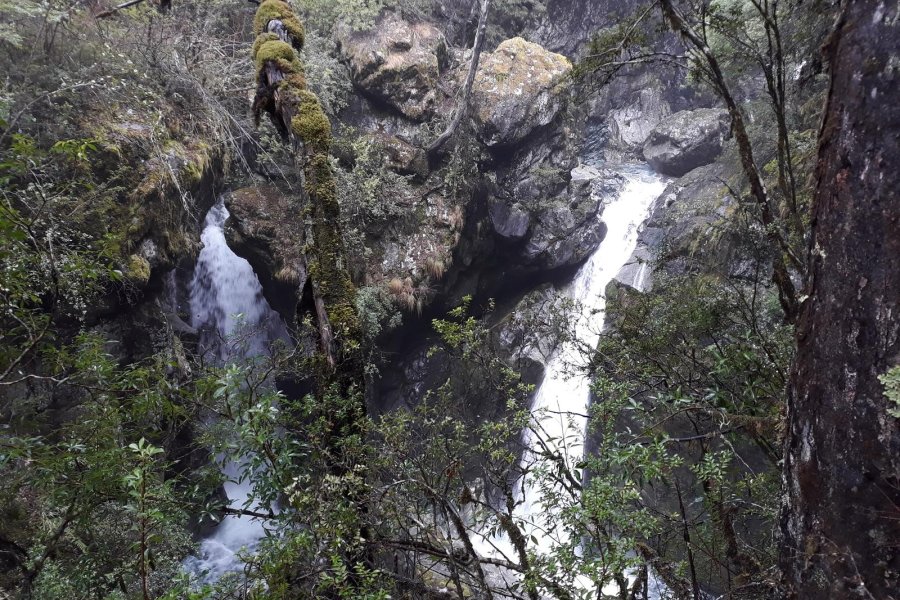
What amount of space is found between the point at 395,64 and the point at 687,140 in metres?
11.2

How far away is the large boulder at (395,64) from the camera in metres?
11.8

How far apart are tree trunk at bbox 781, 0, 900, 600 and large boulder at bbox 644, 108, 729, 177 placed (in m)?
17.2

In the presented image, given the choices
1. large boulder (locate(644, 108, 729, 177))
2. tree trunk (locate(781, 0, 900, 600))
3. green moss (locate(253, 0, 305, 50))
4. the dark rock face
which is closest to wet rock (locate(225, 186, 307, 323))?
the dark rock face

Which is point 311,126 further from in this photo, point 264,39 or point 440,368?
point 440,368

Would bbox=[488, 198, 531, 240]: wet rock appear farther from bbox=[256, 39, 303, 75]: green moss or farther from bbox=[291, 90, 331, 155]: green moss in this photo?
bbox=[291, 90, 331, 155]: green moss

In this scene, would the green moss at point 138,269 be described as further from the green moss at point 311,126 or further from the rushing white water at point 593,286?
the rushing white water at point 593,286

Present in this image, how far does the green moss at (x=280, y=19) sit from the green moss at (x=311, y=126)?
950 mm

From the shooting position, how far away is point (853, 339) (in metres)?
1.56

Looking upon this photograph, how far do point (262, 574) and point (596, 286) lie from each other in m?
12.1

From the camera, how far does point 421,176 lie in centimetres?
1187

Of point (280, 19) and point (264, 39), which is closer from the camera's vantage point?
point (264, 39)

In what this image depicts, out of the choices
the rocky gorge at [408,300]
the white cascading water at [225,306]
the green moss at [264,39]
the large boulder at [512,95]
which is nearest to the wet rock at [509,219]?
the rocky gorge at [408,300]

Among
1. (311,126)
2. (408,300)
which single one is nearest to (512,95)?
(408,300)

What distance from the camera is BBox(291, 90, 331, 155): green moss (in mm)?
3637
